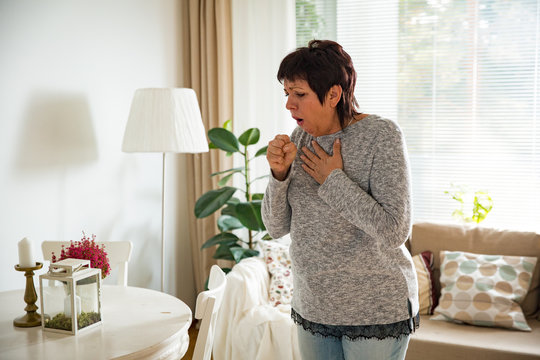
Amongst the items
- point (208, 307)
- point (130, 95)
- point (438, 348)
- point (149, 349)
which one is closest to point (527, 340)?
point (438, 348)

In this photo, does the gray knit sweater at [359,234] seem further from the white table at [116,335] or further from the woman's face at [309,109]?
the white table at [116,335]

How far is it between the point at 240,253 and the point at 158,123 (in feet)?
3.13

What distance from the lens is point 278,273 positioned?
3004 mm

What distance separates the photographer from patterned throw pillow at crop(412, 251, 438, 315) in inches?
113

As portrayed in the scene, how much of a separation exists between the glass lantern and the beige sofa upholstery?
1596 mm

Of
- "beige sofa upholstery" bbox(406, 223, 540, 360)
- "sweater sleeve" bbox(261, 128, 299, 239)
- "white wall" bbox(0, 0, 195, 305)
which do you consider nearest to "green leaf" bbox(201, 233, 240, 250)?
"white wall" bbox(0, 0, 195, 305)

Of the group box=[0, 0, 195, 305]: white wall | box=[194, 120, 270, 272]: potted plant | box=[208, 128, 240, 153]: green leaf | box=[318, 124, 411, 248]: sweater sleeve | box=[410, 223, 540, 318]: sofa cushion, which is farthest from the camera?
box=[208, 128, 240, 153]: green leaf

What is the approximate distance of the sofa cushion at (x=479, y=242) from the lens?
2.80 m

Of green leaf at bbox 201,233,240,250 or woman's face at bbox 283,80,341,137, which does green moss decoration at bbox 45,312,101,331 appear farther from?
green leaf at bbox 201,233,240,250

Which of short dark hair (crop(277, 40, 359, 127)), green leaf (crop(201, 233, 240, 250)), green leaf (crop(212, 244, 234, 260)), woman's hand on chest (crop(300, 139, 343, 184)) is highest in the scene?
short dark hair (crop(277, 40, 359, 127))

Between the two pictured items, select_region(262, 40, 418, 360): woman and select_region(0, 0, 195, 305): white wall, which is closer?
select_region(262, 40, 418, 360): woman

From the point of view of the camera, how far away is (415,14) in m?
3.39

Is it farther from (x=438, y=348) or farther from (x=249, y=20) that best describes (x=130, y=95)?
(x=438, y=348)

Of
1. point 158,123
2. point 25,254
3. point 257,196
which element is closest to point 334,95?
point 25,254
